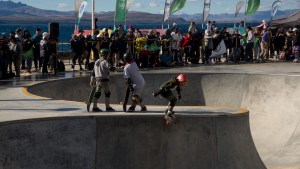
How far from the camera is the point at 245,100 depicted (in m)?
24.0

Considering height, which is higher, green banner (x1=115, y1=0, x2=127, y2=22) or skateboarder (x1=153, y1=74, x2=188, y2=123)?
green banner (x1=115, y1=0, x2=127, y2=22)

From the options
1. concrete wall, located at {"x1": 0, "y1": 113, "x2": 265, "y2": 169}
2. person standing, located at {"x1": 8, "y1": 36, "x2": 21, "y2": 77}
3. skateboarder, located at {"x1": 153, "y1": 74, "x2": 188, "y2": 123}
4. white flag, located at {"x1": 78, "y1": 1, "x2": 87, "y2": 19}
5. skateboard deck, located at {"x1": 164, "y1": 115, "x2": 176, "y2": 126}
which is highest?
white flag, located at {"x1": 78, "y1": 1, "x2": 87, "y2": 19}

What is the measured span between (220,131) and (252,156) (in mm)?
1253

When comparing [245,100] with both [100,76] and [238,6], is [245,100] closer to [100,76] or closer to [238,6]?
[100,76]

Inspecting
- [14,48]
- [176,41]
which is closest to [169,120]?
[14,48]

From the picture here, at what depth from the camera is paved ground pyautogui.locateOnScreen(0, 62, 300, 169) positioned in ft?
51.2

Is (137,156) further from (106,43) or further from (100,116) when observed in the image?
(106,43)

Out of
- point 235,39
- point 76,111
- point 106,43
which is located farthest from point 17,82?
point 235,39

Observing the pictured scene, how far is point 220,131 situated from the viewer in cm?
1395

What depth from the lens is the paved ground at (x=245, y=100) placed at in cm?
1559

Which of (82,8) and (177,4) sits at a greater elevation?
(177,4)

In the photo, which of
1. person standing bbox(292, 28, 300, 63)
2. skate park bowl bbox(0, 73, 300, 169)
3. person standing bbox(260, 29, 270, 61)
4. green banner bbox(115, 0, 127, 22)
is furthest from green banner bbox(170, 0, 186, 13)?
skate park bowl bbox(0, 73, 300, 169)

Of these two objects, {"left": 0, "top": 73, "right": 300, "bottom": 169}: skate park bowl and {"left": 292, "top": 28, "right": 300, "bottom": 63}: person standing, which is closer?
{"left": 0, "top": 73, "right": 300, "bottom": 169}: skate park bowl

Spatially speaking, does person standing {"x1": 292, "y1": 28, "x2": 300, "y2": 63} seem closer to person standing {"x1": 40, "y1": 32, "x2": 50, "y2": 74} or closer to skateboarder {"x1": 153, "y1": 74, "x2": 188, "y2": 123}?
person standing {"x1": 40, "y1": 32, "x2": 50, "y2": 74}
